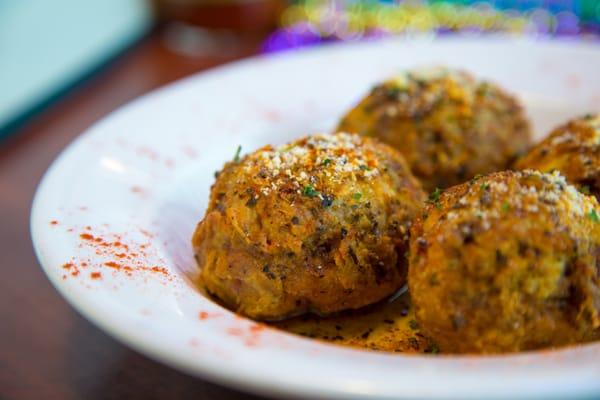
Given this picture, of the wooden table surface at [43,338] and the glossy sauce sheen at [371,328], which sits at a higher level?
the glossy sauce sheen at [371,328]

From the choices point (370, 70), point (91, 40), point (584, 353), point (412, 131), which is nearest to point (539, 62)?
point (370, 70)

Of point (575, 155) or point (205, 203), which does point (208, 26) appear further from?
point (575, 155)

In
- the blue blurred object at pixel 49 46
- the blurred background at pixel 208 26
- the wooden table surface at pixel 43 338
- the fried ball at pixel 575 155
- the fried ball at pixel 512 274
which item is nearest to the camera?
the fried ball at pixel 512 274

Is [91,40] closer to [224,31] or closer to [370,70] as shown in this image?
[224,31]

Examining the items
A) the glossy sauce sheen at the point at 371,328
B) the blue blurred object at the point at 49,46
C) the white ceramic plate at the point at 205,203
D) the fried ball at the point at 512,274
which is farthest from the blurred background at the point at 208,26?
the fried ball at the point at 512,274

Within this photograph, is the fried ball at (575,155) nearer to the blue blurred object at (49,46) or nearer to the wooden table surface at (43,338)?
the wooden table surface at (43,338)
